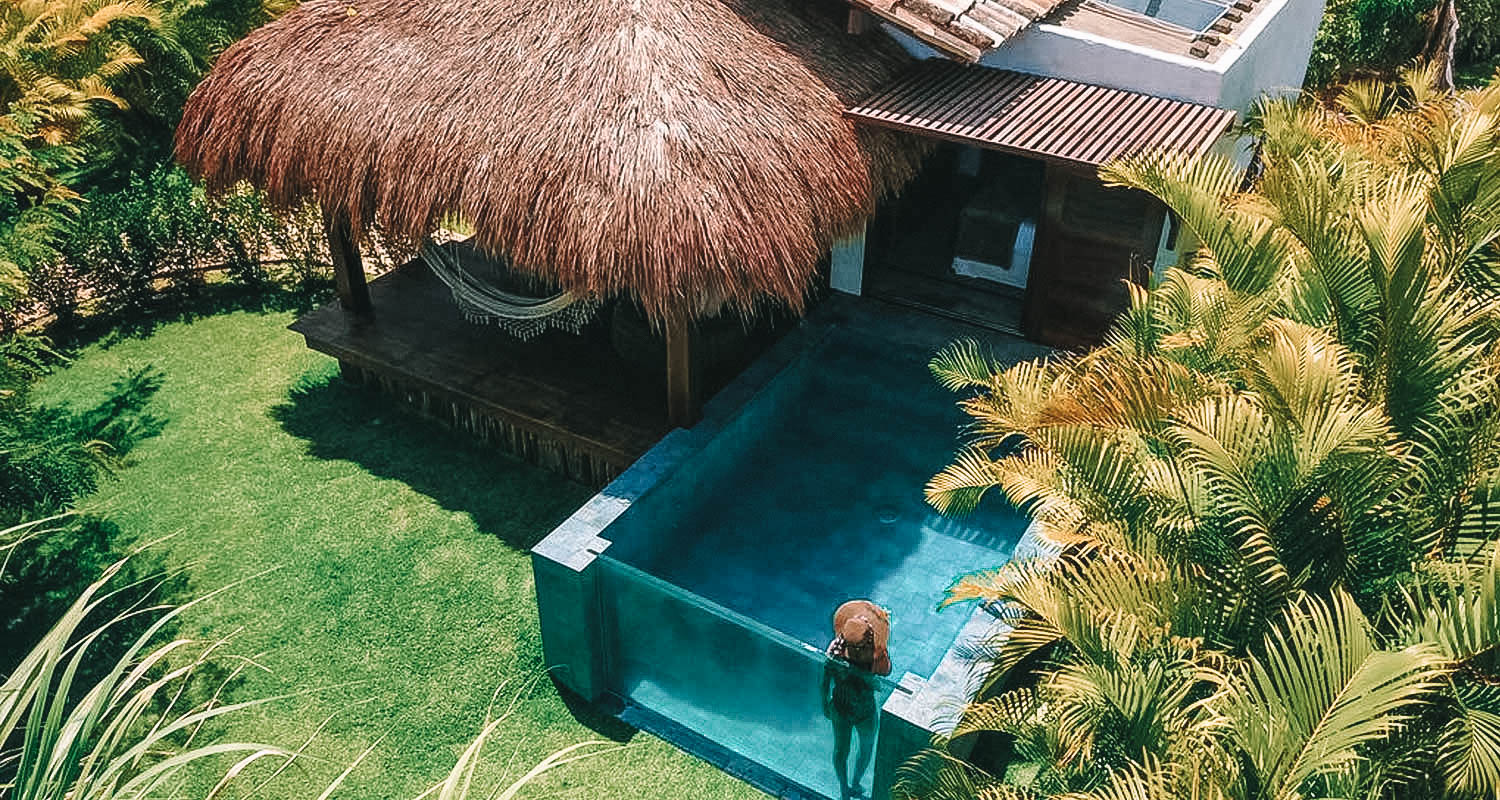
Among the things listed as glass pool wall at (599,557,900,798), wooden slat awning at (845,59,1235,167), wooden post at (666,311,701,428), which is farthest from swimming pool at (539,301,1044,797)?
wooden slat awning at (845,59,1235,167)

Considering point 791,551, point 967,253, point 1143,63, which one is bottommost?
point 791,551

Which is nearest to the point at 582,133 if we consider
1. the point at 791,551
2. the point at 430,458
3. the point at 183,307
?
the point at 791,551

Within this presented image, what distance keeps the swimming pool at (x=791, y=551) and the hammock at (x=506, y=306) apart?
1701 millimetres

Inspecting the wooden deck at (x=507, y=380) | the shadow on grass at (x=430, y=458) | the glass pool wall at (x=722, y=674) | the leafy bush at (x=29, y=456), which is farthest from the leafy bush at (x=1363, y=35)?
the leafy bush at (x=29, y=456)

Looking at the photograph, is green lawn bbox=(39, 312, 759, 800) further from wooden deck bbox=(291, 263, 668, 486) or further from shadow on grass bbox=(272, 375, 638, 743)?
wooden deck bbox=(291, 263, 668, 486)

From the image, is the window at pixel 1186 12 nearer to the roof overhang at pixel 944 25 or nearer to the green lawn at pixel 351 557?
the roof overhang at pixel 944 25

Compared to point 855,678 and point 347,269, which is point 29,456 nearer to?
point 347,269

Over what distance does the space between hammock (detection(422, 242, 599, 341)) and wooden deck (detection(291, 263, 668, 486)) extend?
251 millimetres

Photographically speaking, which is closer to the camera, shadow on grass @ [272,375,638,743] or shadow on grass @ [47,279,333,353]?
shadow on grass @ [272,375,638,743]

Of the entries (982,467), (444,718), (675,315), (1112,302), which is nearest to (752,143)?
(675,315)

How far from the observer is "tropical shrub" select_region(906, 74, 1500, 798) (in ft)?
11.6

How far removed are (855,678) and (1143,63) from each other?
5596 mm

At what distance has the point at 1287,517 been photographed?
164 inches

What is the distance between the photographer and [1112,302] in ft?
29.0
